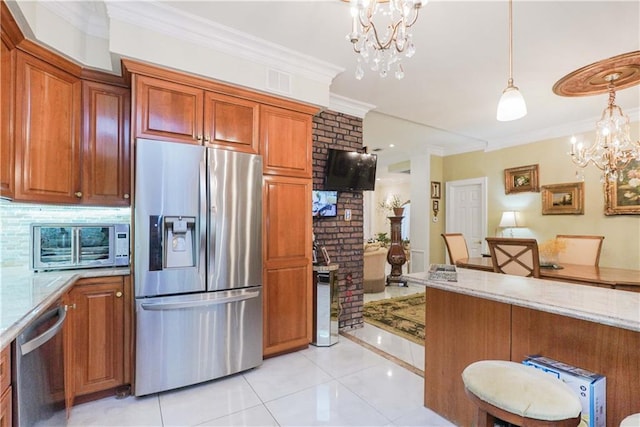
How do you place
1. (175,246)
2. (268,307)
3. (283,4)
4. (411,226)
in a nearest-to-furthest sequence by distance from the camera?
(283,4), (175,246), (268,307), (411,226)

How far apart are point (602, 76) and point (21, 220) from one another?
4.38 m

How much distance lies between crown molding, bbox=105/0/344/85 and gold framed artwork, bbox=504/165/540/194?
3.90 meters

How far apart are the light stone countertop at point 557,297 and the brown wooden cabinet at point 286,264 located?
1230 mm

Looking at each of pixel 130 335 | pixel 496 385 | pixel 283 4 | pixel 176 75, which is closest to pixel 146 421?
pixel 130 335

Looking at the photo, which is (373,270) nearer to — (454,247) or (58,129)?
(454,247)

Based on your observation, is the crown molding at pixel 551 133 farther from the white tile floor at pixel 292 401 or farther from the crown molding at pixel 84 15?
the crown molding at pixel 84 15

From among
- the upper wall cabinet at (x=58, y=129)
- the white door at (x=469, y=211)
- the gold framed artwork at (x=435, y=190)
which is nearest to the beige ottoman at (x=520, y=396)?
the upper wall cabinet at (x=58, y=129)

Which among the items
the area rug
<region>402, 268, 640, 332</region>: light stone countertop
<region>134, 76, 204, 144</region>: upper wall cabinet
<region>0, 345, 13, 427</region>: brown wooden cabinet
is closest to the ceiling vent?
<region>134, 76, 204, 144</region>: upper wall cabinet

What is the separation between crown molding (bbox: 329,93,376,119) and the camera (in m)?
3.56

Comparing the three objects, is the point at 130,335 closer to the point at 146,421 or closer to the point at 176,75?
the point at 146,421

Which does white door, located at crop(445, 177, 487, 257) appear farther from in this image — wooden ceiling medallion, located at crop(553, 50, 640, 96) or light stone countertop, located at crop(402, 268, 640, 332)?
light stone countertop, located at crop(402, 268, 640, 332)

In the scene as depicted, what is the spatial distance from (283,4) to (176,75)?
951 millimetres

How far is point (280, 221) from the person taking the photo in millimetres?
2865

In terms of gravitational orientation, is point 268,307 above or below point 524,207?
below
